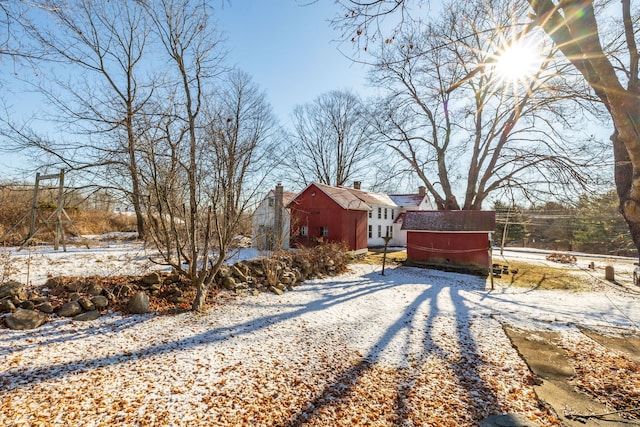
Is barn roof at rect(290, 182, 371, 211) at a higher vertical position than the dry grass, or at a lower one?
higher

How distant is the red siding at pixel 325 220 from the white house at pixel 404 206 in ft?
26.9

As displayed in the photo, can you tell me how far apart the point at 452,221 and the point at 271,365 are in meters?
12.9

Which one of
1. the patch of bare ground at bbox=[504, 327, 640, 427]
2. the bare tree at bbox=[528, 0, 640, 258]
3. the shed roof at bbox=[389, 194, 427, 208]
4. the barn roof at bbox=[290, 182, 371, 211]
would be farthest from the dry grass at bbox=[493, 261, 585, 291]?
the shed roof at bbox=[389, 194, 427, 208]

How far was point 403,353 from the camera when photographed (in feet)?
16.6

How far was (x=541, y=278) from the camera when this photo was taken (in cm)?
1284

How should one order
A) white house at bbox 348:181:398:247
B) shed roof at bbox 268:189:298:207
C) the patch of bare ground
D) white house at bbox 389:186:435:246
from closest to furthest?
the patch of bare ground < shed roof at bbox 268:189:298:207 < white house at bbox 348:181:398:247 < white house at bbox 389:186:435:246

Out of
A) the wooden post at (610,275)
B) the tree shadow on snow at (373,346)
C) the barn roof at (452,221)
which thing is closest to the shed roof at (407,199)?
the barn roof at (452,221)

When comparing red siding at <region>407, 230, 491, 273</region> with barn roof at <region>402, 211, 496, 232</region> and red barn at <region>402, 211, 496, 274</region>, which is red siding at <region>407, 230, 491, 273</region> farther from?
barn roof at <region>402, 211, 496, 232</region>

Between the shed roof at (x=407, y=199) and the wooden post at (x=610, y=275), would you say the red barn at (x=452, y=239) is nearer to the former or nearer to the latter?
the wooden post at (x=610, y=275)

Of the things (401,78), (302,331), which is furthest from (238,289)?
(401,78)

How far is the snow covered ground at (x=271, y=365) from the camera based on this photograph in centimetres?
323

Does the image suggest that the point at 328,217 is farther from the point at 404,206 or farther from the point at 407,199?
→ the point at 407,199

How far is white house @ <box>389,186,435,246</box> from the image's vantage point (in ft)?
88.6

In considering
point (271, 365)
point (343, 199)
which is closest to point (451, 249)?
point (343, 199)
